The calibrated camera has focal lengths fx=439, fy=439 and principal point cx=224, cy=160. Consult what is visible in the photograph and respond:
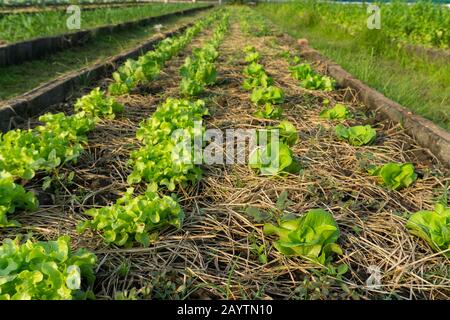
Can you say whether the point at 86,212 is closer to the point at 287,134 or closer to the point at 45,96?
the point at 287,134

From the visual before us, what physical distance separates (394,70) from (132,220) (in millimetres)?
4743

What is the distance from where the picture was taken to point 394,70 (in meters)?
5.57

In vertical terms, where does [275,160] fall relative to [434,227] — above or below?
above

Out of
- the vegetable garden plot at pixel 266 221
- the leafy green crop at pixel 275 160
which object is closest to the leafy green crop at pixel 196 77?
the vegetable garden plot at pixel 266 221

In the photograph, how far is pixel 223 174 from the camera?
254cm

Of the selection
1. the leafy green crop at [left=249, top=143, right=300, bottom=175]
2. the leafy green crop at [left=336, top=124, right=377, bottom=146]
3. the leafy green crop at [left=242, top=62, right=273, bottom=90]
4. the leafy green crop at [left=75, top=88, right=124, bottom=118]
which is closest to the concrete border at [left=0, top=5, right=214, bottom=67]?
the leafy green crop at [left=75, top=88, right=124, bottom=118]

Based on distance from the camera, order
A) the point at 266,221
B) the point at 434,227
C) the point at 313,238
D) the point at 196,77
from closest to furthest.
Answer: the point at 313,238
the point at 434,227
the point at 266,221
the point at 196,77

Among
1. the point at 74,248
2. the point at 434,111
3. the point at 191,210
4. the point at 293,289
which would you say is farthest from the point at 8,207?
the point at 434,111

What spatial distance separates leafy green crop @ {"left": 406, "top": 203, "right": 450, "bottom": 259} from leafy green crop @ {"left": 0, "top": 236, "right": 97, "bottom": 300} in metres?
1.35

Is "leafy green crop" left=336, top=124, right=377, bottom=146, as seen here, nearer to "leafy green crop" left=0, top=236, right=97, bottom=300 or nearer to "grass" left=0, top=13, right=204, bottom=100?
"leafy green crop" left=0, top=236, right=97, bottom=300

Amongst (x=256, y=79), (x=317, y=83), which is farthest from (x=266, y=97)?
(x=317, y=83)

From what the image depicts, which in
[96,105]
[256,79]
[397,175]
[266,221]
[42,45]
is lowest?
[266,221]

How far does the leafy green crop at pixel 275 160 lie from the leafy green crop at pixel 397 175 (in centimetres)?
47
